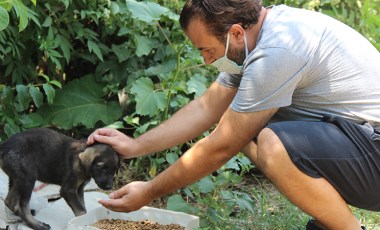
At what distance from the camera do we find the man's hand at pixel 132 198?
407cm

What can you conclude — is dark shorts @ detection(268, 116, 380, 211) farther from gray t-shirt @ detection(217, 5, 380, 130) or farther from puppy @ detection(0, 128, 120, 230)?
puppy @ detection(0, 128, 120, 230)

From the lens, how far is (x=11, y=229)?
4.90 metres

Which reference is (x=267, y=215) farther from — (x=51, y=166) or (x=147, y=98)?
(x=51, y=166)

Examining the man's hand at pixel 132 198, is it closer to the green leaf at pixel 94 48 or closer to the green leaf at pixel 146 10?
the green leaf at pixel 146 10

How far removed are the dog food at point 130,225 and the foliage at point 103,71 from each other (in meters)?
0.75

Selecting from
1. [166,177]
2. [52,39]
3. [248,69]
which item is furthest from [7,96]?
[248,69]

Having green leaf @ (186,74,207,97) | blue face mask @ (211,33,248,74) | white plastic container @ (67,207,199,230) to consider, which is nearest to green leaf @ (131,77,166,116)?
green leaf @ (186,74,207,97)

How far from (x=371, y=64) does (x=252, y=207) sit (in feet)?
5.47

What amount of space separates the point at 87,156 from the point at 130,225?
1.95 ft

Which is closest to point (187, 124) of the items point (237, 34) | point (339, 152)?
point (237, 34)

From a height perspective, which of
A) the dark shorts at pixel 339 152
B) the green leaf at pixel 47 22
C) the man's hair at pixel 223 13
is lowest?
the green leaf at pixel 47 22

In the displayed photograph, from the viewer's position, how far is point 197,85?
6121 mm

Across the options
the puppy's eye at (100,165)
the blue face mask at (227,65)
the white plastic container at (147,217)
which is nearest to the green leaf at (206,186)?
the white plastic container at (147,217)

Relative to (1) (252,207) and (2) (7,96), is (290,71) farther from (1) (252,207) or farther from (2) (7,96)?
(2) (7,96)
